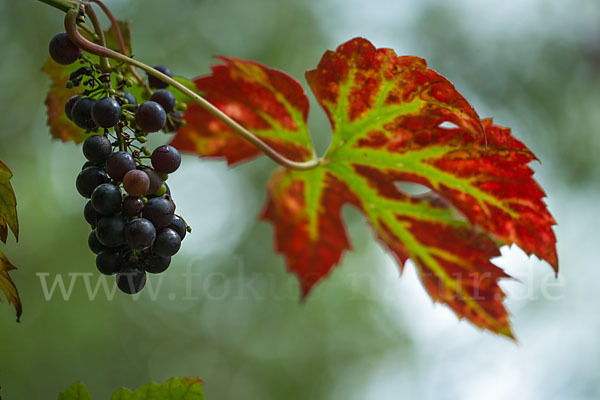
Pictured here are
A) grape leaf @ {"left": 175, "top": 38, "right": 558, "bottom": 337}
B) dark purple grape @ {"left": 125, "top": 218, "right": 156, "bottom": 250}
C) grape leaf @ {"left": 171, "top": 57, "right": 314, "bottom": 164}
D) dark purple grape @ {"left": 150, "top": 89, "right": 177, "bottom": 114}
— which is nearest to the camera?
dark purple grape @ {"left": 125, "top": 218, "right": 156, "bottom": 250}

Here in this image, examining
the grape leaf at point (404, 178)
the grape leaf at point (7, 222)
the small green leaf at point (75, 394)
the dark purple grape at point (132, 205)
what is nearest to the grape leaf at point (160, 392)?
the small green leaf at point (75, 394)

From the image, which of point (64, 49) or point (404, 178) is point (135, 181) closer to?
point (64, 49)

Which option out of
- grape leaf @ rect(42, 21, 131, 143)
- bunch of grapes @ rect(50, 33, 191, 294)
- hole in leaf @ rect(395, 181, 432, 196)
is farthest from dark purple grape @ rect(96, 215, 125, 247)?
hole in leaf @ rect(395, 181, 432, 196)

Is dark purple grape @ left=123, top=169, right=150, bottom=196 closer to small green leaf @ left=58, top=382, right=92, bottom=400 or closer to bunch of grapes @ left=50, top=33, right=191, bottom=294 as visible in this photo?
bunch of grapes @ left=50, top=33, right=191, bottom=294

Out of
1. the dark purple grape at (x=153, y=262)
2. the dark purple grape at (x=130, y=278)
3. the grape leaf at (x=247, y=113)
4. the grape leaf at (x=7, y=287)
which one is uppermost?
the grape leaf at (x=247, y=113)

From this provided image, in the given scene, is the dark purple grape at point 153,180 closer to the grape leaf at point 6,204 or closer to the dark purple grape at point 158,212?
the dark purple grape at point 158,212

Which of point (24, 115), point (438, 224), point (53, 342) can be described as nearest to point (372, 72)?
point (438, 224)
